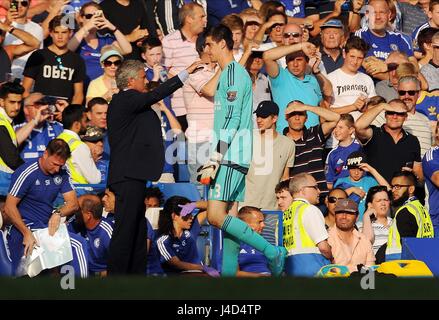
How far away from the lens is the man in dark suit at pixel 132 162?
9383mm

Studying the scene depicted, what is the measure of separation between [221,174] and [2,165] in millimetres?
2471

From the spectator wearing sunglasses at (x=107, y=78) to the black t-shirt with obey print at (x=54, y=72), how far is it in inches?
7.4

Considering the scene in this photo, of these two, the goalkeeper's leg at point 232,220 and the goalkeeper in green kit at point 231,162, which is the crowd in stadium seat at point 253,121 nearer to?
the goalkeeper in green kit at point 231,162

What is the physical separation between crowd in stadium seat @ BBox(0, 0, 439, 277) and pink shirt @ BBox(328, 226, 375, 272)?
0.04 ft

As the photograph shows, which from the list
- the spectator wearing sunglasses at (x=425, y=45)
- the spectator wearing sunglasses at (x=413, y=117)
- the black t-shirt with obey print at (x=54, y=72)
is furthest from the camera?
the spectator wearing sunglasses at (x=425, y=45)

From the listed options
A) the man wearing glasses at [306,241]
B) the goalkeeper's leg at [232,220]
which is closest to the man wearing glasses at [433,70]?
the man wearing glasses at [306,241]

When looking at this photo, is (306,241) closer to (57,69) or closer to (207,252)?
(207,252)

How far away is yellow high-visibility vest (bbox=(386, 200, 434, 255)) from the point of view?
1073 cm

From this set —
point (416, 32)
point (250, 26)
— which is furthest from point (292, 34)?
point (416, 32)

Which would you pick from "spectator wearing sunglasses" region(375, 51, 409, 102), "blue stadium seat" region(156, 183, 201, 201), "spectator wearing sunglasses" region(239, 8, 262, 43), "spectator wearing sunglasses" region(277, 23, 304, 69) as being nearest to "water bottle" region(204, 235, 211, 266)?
"blue stadium seat" region(156, 183, 201, 201)

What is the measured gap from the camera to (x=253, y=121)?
12516 mm

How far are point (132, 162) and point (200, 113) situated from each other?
314cm
